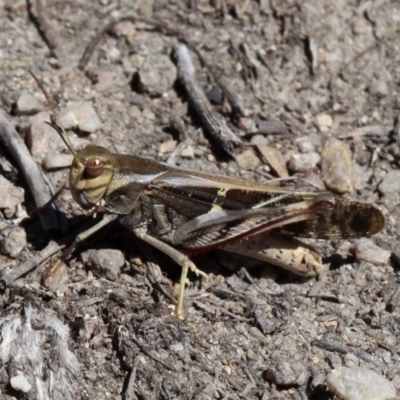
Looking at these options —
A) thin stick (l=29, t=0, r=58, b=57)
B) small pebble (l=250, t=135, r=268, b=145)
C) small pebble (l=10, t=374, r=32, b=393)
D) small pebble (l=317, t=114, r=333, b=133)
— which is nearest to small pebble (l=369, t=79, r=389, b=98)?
small pebble (l=317, t=114, r=333, b=133)

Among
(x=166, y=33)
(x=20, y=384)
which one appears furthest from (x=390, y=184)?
(x=20, y=384)

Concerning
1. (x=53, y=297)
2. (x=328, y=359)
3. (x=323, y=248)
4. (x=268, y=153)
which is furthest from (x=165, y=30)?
(x=328, y=359)

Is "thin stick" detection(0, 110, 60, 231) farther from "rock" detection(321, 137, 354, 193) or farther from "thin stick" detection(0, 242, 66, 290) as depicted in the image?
"rock" detection(321, 137, 354, 193)

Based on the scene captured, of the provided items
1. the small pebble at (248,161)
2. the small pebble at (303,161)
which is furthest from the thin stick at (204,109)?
the small pebble at (303,161)

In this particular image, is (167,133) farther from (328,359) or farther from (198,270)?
(328,359)

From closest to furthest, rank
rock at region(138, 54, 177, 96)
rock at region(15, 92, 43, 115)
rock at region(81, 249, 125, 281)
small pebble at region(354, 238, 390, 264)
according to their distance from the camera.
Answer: rock at region(81, 249, 125, 281), small pebble at region(354, 238, 390, 264), rock at region(15, 92, 43, 115), rock at region(138, 54, 177, 96)

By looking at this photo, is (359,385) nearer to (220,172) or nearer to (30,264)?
(220,172)
